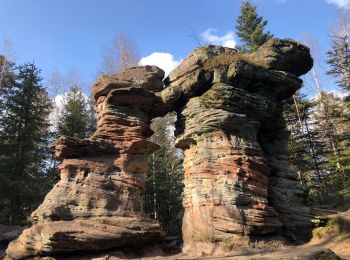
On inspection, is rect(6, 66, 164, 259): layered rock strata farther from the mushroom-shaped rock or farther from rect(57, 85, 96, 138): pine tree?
rect(57, 85, 96, 138): pine tree

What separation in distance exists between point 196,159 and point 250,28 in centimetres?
1796

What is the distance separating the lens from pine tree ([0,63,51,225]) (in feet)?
74.1

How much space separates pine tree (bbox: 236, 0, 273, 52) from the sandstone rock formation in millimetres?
11767

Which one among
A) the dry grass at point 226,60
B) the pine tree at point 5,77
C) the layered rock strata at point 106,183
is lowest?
the layered rock strata at point 106,183

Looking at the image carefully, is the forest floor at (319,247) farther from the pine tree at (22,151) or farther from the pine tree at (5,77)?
the pine tree at (5,77)

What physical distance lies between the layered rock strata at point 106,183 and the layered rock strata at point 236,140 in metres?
1.43

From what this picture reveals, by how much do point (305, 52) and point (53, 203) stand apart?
A: 12.5m

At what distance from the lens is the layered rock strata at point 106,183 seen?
1220cm

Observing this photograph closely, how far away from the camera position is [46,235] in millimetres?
11867

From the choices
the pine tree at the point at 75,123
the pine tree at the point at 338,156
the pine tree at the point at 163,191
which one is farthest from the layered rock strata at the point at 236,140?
the pine tree at the point at 75,123

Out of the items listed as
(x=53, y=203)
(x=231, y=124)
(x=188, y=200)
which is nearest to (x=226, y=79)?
(x=231, y=124)

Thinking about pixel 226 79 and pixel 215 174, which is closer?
pixel 215 174

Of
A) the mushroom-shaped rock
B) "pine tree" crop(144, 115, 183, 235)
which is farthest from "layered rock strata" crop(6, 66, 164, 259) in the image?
"pine tree" crop(144, 115, 183, 235)

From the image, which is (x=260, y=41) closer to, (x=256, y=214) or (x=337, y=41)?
(x=337, y=41)
